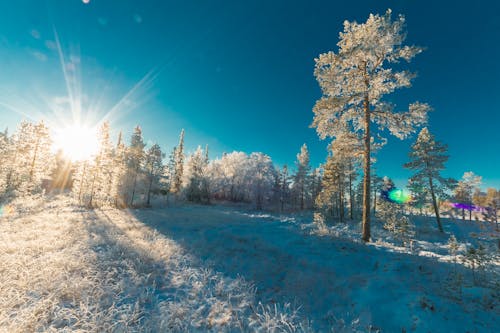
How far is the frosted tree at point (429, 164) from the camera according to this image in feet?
76.2

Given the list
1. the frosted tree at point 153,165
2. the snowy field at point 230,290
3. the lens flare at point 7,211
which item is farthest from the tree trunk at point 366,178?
the frosted tree at point 153,165

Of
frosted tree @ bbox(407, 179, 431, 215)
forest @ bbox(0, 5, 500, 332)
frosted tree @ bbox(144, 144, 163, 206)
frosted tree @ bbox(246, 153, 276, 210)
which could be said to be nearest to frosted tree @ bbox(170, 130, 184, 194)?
frosted tree @ bbox(144, 144, 163, 206)

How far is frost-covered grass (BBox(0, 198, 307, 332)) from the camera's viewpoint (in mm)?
3605

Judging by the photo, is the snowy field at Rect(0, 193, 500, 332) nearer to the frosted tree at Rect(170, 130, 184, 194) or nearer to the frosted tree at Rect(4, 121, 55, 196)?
the frosted tree at Rect(4, 121, 55, 196)

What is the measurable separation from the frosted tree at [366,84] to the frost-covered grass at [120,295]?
26.6 feet

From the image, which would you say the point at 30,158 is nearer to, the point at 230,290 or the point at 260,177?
the point at 260,177

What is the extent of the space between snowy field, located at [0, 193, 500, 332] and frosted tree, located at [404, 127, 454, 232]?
21.4 m

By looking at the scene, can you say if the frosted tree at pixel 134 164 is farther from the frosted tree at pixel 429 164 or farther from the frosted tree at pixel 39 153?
the frosted tree at pixel 429 164

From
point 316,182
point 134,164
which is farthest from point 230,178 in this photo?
point 134,164

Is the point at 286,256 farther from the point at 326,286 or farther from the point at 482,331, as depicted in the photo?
the point at 482,331

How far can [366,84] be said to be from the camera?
10.2 m

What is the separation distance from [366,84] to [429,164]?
20276 millimetres

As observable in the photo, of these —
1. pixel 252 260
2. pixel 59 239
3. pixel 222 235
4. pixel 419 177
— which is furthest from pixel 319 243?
pixel 419 177

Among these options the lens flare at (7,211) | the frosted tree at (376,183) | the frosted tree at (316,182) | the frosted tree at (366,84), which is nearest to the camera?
the frosted tree at (366,84)
